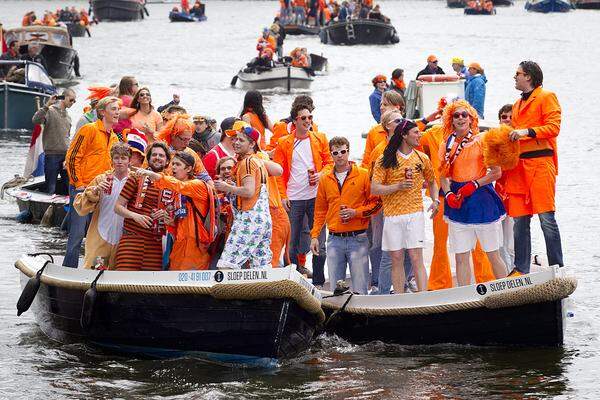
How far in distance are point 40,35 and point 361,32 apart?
2215 centimetres

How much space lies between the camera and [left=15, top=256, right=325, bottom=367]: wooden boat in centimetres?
1037

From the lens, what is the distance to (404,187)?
11.1m

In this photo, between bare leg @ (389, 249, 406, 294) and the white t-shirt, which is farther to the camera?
the white t-shirt

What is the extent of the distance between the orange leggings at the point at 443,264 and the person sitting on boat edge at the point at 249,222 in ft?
5.65

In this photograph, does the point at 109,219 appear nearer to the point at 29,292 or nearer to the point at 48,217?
the point at 29,292

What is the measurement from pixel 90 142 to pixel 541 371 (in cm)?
456

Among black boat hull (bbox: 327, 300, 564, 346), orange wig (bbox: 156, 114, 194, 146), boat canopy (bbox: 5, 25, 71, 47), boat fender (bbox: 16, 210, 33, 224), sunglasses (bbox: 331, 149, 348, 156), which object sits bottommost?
boat fender (bbox: 16, 210, 33, 224)

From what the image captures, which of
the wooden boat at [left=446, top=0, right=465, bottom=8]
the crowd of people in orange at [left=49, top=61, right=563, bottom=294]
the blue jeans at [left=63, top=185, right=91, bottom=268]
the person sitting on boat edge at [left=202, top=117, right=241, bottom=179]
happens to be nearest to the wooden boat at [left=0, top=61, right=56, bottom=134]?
the blue jeans at [left=63, top=185, right=91, bottom=268]

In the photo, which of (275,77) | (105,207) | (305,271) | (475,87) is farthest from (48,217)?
(275,77)

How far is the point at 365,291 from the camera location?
38.8 feet

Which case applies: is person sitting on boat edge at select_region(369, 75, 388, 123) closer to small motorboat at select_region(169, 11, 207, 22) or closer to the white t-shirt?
the white t-shirt

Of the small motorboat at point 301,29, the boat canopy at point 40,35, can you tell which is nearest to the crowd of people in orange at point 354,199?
the boat canopy at point 40,35

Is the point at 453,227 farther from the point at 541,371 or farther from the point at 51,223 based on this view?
the point at 51,223

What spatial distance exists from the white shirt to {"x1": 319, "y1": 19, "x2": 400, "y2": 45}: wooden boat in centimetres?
4984
